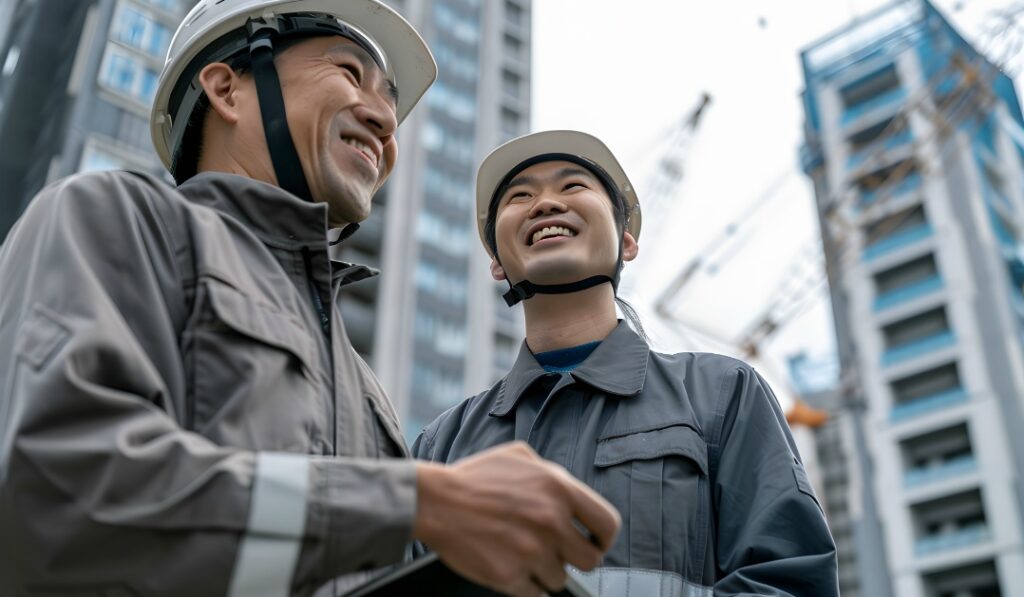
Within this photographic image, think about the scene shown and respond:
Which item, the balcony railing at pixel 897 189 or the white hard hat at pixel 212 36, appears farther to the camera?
the balcony railing at pixel 897 189

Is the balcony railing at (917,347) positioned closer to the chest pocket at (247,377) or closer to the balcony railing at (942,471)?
the balcony railing at (942,471)

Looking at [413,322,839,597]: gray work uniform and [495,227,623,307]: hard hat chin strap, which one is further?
[495,227,623,307]: hard hat chin strap

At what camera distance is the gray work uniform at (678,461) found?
123 inches

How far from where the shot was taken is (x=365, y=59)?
352cm

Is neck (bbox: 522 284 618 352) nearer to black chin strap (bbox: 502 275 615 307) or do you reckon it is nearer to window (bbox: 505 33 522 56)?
black chin strap (bbox: 502 275 615 307)

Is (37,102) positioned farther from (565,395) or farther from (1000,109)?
(1000,109)

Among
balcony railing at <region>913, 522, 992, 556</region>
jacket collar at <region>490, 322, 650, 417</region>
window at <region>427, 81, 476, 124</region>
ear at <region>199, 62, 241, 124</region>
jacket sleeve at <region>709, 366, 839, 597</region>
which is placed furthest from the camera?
window at <region>427, 81, 476, 124</region>

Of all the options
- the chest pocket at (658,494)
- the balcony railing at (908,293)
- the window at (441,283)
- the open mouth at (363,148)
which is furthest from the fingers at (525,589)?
the balcony railing at (908,293)

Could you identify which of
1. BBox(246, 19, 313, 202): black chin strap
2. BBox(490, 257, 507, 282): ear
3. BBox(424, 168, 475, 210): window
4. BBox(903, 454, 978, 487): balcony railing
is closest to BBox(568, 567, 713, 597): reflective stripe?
BBox(246, 19, 313, 202): black chin strap

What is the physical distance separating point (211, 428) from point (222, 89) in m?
1.48

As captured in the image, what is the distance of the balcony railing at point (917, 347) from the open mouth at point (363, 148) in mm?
55484

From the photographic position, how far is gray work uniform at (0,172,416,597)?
6.15ft

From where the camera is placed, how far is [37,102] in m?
24.1

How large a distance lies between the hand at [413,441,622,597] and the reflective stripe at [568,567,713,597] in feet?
3.77
